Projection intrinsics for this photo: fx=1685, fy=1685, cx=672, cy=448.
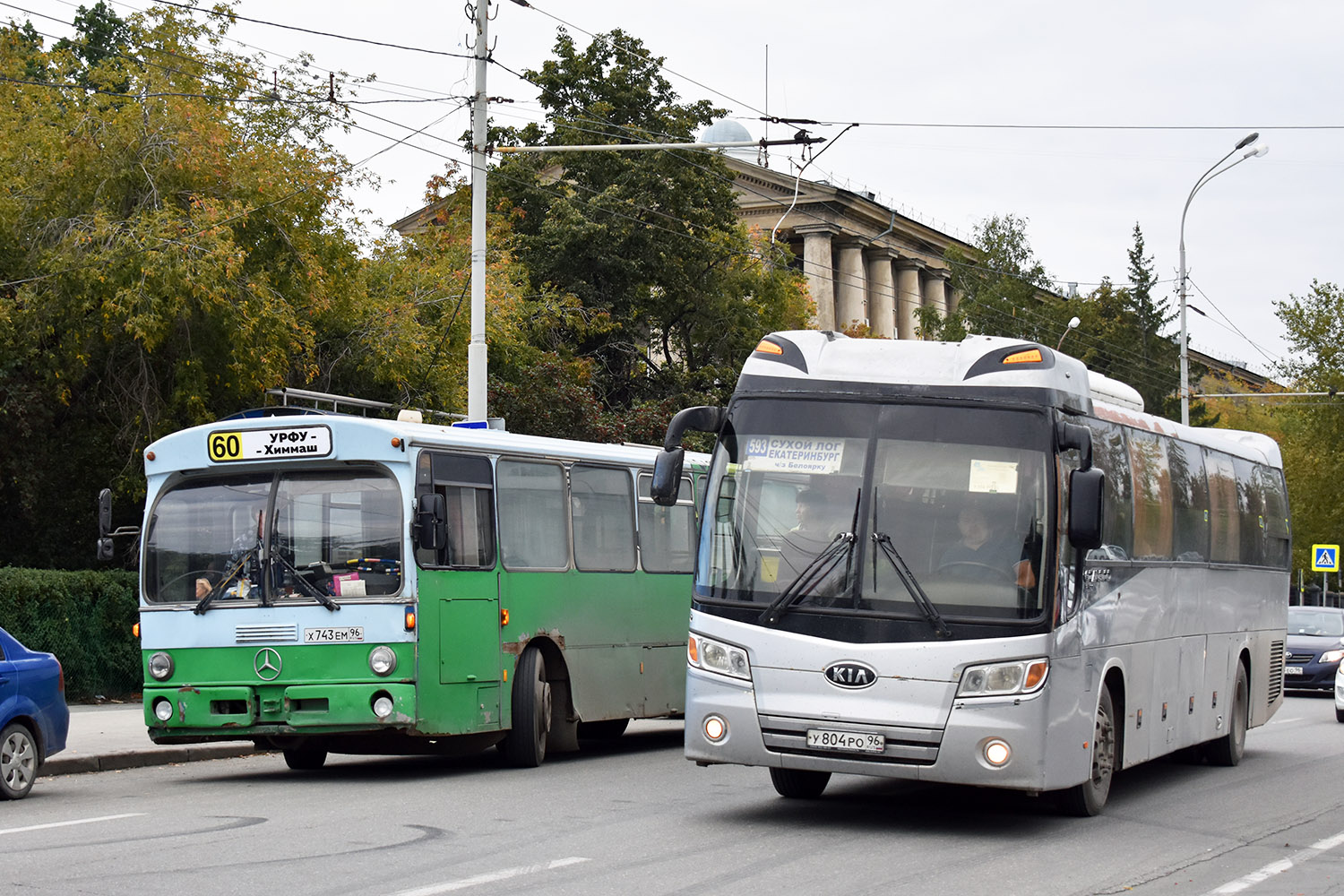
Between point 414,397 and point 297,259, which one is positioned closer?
point 297,259

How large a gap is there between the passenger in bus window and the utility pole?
11542 millimetres

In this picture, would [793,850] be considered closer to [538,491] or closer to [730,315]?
[538,491]

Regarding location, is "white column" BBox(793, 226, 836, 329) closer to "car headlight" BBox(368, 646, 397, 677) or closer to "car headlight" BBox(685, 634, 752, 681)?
"car headlight" BBox(368, 646, 397, 677)

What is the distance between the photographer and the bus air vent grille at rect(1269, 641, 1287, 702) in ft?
58.0

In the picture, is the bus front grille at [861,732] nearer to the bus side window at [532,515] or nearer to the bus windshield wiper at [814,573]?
the bus windshield wiper at [814,573]

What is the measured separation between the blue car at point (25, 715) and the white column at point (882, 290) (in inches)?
3016

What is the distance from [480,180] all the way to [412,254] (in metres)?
12.4

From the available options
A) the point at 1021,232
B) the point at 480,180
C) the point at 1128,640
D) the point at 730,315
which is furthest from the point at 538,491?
the point at 1021,232

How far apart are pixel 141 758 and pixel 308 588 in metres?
3.65

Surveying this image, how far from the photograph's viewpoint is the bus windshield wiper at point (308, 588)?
13195 millimetres

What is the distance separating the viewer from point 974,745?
9.99 meters

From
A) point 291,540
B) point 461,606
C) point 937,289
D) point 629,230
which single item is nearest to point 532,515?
point 461,606

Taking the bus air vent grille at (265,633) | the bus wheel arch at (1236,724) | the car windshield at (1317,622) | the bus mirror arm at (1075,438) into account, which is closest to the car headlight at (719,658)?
the bus mirror arm at (1075,438)

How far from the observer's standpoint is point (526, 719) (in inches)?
581
